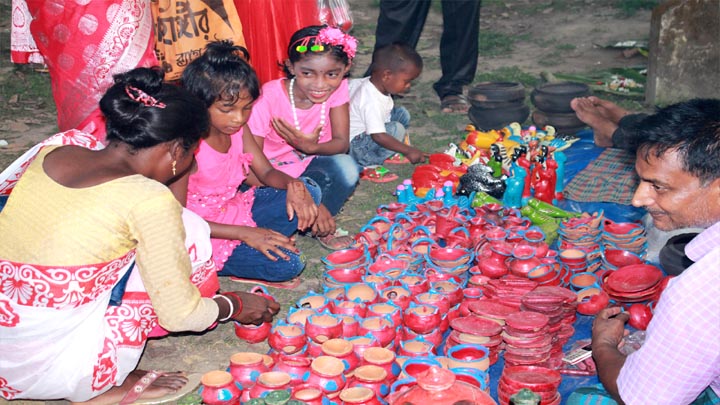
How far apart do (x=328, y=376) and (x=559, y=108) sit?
11.0 ft

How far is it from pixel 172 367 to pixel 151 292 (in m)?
0.66

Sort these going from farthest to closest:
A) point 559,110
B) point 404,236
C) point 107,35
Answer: point 559,110, point 404,236, point 107,35

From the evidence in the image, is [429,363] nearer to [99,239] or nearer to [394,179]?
[99,239]

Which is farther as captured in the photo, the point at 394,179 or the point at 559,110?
the point at 559,110

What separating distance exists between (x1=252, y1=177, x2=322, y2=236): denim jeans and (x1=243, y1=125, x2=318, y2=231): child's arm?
46mm

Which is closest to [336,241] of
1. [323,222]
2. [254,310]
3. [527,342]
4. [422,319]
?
[323,222]

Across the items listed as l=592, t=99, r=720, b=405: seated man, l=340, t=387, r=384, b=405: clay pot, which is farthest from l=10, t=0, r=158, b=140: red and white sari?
l=592, t=99, r=720, b=405: seated man

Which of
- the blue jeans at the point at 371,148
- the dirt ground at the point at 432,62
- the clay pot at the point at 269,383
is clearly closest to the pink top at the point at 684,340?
the clay pot at the point at 269,383

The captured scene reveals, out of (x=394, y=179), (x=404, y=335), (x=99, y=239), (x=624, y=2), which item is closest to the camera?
(x=99, y=239)

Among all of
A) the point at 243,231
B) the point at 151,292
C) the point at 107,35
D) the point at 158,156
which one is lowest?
the point at 243,231

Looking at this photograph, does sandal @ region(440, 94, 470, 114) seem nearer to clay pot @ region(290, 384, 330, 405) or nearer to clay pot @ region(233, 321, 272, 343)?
clay pot @ region(233, 321, 272, 343)

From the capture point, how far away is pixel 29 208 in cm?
251

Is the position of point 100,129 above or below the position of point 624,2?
above

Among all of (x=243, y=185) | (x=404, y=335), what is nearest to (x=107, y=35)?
(x=243, y=185)
